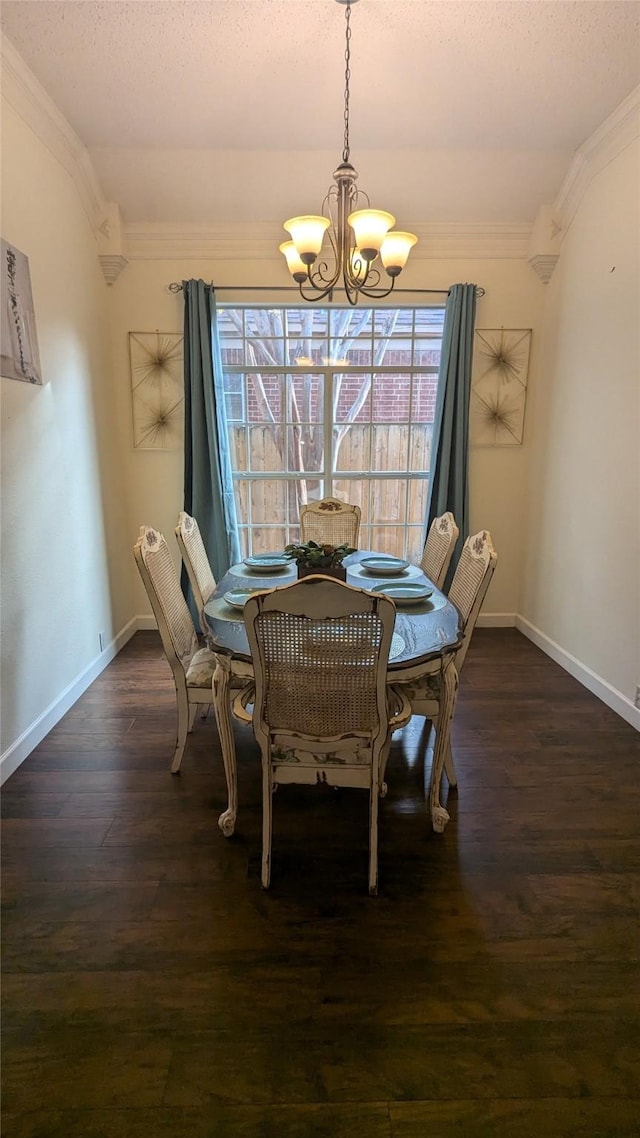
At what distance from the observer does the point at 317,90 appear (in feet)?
8.53

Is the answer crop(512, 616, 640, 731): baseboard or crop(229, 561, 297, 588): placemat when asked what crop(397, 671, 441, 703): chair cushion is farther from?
crop(512, 616, 640, 731): baseboard

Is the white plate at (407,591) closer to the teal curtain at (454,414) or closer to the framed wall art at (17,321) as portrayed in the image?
the teal curtain at (454,414)

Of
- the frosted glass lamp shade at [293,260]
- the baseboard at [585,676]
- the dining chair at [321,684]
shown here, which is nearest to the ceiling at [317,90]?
the frosted glass lamp shade at [293,260]

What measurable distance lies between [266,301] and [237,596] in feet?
7.99

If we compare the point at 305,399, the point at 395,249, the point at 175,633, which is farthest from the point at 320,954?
the point at 305,399

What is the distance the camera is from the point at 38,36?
2.25m

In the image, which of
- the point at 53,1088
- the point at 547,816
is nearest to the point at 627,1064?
the point at 547,816

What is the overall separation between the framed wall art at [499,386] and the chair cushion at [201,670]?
258 cm

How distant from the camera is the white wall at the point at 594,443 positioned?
2.70 metres

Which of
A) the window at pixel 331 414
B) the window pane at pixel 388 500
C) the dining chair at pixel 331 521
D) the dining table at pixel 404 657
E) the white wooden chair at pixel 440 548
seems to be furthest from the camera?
the window pane at pixel 388 500

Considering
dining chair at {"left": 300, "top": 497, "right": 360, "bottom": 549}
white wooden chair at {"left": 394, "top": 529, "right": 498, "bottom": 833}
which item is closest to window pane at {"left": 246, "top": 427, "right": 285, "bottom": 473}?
dining chair at {"left": 300, "top": 497, "right": 360, "bottom": 549}

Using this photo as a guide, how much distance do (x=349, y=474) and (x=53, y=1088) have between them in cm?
345

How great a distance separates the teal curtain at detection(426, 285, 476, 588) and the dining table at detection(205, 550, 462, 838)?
1572 mm

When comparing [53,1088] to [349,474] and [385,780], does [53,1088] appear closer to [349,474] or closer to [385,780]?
[385,780]
